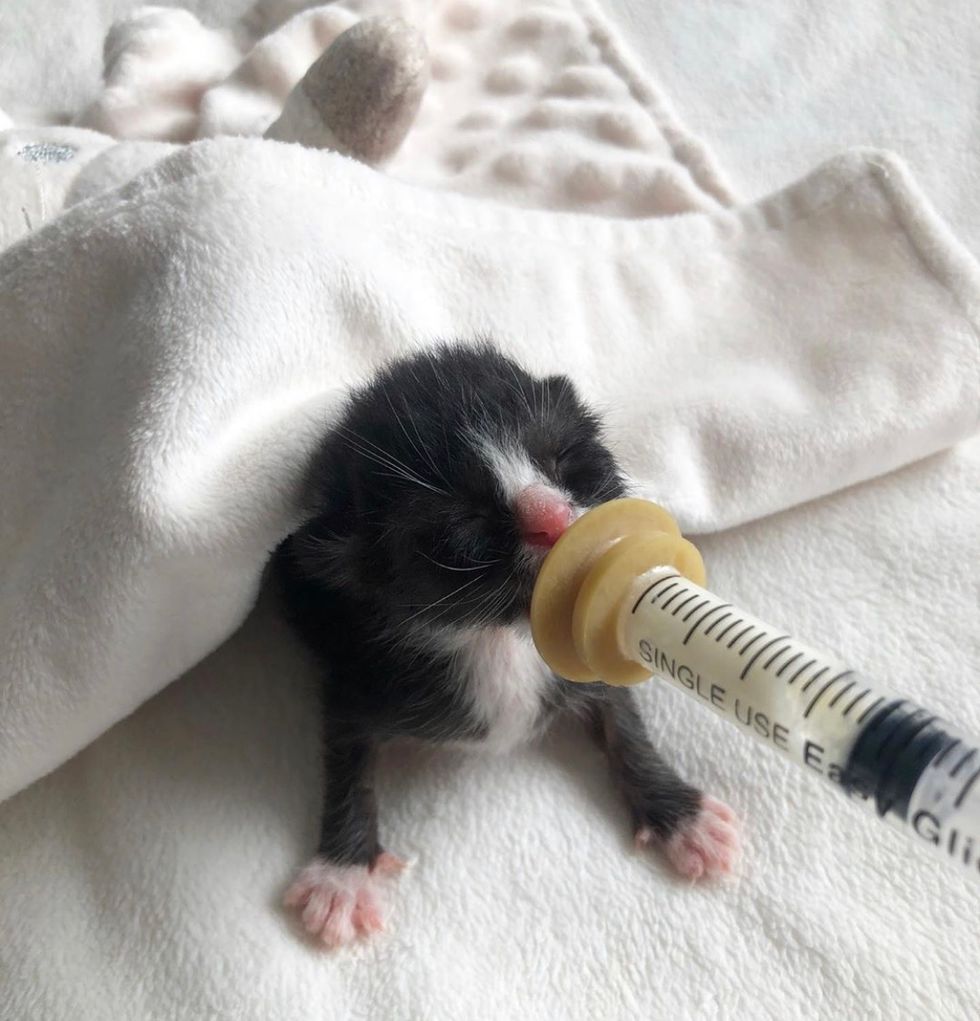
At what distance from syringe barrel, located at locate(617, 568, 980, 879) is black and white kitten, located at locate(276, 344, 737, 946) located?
0.12 meters

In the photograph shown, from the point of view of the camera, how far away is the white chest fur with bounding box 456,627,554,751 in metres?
0.92

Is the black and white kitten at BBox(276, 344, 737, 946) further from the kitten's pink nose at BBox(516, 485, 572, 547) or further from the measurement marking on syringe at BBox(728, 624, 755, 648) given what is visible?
the measurement marking on syringe at BBox(728, 624, 755, 648)

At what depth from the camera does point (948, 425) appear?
1161 millimetres

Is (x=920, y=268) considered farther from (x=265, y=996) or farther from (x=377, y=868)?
(x=265, y=996)

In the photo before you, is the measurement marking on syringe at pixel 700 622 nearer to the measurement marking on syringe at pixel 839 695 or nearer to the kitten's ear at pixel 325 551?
the measurement marking on syringe at pixel 839 695

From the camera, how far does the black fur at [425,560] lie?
0.80 metres

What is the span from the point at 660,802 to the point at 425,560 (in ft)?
1.10

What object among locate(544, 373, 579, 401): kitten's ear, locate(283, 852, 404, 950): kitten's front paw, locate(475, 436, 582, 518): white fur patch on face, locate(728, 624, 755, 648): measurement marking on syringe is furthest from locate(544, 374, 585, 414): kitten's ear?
locate(283, 852, 404, 950): kitten's front paw

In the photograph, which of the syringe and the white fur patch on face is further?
the white fur patch on face

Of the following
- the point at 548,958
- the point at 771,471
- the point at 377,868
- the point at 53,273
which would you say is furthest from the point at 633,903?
the point at 53,273

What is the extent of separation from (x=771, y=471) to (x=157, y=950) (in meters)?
0.77

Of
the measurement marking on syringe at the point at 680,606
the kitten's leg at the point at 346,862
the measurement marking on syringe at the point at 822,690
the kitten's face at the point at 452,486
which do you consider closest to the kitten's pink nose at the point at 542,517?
the kitten's face at the point at 452,486

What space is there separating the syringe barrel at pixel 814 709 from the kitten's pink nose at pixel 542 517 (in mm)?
89

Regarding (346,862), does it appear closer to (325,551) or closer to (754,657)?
(325,551)
